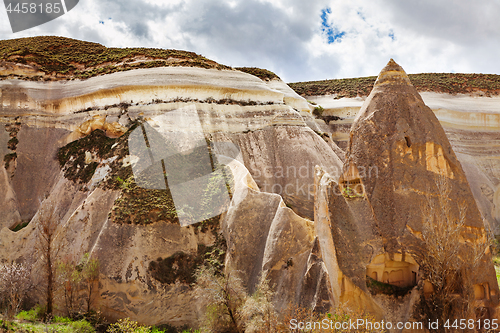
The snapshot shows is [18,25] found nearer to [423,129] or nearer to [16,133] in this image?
[16,133]

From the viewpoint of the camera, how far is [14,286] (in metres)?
14.7

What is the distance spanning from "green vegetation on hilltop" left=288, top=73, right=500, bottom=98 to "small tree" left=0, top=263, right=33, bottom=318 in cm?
3051

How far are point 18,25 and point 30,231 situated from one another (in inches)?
611

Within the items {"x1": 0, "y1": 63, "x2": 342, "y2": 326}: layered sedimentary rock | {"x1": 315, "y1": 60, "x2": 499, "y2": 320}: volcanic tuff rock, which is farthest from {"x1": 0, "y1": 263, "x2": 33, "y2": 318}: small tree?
{"x1": 315, "y1": 60, "x2": 499, "y2": 320}: volcanic tuff rock

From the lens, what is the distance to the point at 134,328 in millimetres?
14156

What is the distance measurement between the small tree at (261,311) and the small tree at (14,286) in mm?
9495

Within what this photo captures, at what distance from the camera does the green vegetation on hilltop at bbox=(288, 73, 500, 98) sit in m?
35.9

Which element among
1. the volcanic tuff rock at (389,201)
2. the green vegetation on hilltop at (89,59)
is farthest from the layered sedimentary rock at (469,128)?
the volcanic tuff rock at (389,201)

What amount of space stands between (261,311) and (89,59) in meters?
23.7

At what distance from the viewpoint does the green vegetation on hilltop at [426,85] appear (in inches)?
1415

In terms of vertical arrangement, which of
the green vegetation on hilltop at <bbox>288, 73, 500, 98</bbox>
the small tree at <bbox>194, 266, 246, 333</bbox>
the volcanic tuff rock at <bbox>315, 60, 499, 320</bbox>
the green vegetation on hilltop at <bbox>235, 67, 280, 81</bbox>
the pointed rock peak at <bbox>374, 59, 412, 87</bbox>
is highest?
the green vegetation on hilltop at <bbox>235, 67, 280, 81</bbox>

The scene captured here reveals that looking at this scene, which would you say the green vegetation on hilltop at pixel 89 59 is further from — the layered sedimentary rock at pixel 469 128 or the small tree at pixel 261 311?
the small tree at pixel 261 311

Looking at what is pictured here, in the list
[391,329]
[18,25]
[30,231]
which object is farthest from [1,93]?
[391,329]

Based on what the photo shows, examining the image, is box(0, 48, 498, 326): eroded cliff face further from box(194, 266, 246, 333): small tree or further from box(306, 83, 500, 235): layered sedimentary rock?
box(306, 83, 500, 235): layered sedimentary rock
